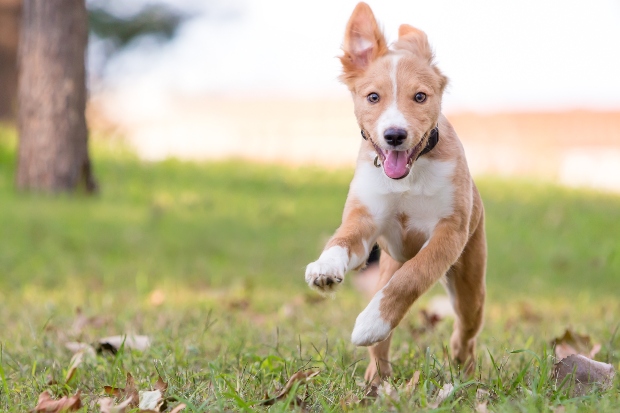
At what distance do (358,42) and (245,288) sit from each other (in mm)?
3096

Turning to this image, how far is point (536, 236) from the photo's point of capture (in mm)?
8562

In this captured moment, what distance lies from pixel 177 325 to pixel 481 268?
1.72 meters

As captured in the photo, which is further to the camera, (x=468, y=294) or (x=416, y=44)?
(x=468, y=294)

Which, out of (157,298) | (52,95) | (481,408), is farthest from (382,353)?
(52,95)

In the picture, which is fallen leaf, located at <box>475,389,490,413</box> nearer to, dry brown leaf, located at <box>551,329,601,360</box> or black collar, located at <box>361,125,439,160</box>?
black collar, located at <box>361,125,439,160</box>

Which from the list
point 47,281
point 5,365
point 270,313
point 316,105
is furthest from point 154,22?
point 5,365

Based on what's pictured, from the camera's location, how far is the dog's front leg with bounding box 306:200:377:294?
292cm

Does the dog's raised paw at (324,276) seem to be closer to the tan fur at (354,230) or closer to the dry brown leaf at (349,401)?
the tan fur at (354,230)

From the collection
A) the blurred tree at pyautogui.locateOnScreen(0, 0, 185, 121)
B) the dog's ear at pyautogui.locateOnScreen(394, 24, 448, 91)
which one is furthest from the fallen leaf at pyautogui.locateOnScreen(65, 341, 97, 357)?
the blurred tree at pyautogui.locateOnScreen(0, 0, 185, 121)

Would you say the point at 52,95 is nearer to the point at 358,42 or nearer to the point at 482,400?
the point at 358,42

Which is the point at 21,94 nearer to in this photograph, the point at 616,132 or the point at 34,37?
the point at 34,37

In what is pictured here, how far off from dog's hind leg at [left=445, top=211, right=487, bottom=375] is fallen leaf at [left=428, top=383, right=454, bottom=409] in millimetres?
789

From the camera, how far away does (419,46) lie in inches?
Answer: 138

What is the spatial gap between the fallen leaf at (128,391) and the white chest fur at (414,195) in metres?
1.18
